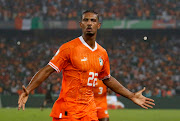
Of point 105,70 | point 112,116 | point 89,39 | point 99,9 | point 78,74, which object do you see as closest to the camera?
point 78,74

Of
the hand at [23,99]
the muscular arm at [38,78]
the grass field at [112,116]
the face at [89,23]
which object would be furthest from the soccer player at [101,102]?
the grass field at [112,116]

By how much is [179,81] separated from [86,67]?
83.1 ft

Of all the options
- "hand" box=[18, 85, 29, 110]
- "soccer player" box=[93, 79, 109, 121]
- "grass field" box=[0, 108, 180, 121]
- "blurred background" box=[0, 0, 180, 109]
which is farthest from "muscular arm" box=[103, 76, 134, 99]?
"blurred background" box=[0, 0, 180, 109]

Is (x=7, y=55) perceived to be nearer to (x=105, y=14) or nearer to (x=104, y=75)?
(x=105, y=14)

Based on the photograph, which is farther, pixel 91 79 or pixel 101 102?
pixel 101 102

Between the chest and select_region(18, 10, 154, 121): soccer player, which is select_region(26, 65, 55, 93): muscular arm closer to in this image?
select_region(18, 10, 154, 121): soccer player

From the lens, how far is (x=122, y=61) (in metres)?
32.3

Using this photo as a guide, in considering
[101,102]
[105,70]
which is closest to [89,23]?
[105,70]

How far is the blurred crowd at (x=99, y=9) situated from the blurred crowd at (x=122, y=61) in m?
2.42

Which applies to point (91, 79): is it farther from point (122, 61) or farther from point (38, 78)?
point (122, 61)

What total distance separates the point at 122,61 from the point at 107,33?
13.3 feet

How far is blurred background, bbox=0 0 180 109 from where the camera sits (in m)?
31.9

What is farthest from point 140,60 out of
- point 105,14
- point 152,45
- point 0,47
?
point 0,47

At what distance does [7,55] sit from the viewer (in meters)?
33.2
